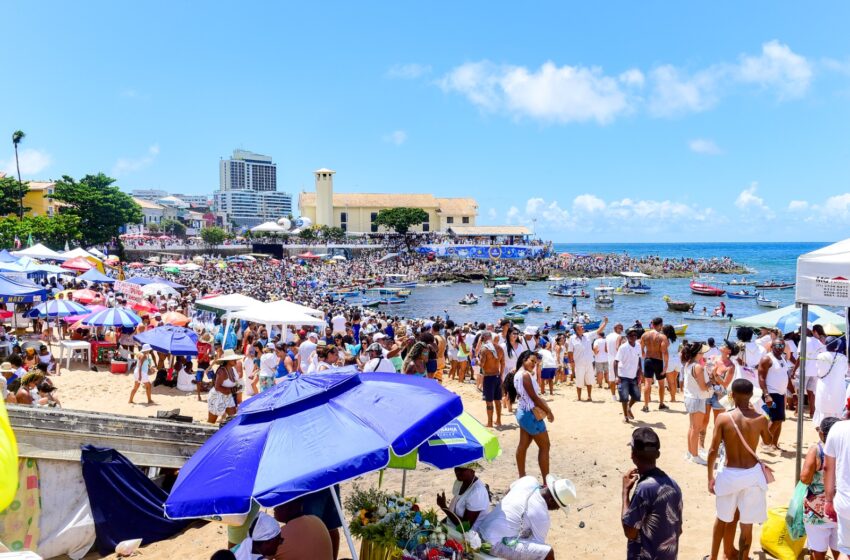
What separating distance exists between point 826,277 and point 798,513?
6.14 feet

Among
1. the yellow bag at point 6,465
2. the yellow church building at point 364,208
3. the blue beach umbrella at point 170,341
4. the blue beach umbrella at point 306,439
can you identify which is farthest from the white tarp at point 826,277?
the yellow church building at point 364,208

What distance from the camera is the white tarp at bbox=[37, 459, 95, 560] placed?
17.3ft

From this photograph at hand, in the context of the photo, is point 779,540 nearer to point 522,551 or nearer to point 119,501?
point 522,551

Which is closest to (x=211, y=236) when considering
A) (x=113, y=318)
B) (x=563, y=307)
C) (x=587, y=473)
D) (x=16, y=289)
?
(x=563, y=307)

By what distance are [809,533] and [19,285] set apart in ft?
52.3

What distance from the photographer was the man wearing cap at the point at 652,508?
340cm

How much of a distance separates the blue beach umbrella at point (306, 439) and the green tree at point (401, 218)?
78.2m

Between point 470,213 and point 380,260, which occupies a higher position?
point 470,213

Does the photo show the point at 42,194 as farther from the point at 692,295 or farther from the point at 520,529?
the point at 520,529

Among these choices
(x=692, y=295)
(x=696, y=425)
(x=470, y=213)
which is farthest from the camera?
(x=470, y=213)

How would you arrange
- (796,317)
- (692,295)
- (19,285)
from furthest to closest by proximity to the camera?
(692,295) < (19,285) < (796,317)

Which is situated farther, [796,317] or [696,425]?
[796,317]

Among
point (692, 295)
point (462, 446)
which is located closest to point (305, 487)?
point (462, 446)

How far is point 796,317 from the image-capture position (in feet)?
38.4
